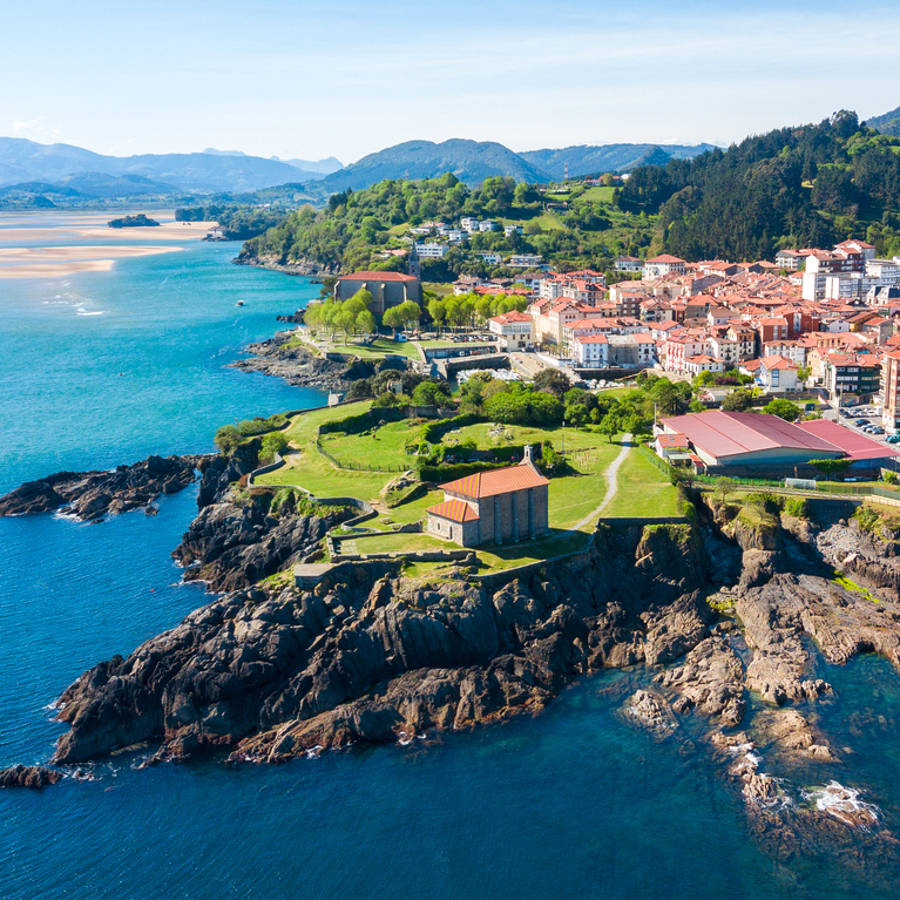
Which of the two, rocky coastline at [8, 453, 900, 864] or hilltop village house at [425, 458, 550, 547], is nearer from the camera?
rocky coastline at [8, 453, 900, 864]

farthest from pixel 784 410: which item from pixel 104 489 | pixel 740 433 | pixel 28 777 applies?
pixel 28 777

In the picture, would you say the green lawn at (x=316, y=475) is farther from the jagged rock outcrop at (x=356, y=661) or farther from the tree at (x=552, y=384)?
the tree at (x=552, y=384)

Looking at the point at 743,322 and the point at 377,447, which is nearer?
the point at 377,447

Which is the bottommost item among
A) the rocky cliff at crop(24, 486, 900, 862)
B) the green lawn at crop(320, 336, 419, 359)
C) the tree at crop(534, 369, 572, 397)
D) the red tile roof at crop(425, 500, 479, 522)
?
the rocky cliff at crop(24, 486, 900, 862)

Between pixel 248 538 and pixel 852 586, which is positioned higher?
pixel 248 538

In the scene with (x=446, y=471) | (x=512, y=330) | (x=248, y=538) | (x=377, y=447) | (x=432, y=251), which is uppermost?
(x=432, y=251)

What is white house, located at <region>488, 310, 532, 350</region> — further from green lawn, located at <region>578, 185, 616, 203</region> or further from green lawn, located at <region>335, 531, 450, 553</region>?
green lawn, located at <region>578, 185, 616, 203</region>

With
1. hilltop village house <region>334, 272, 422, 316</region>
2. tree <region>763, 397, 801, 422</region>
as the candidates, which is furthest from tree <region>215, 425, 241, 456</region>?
hilltop village house <region>334, 272, 422, 316</region>

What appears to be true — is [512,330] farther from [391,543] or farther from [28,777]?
[28,777]
